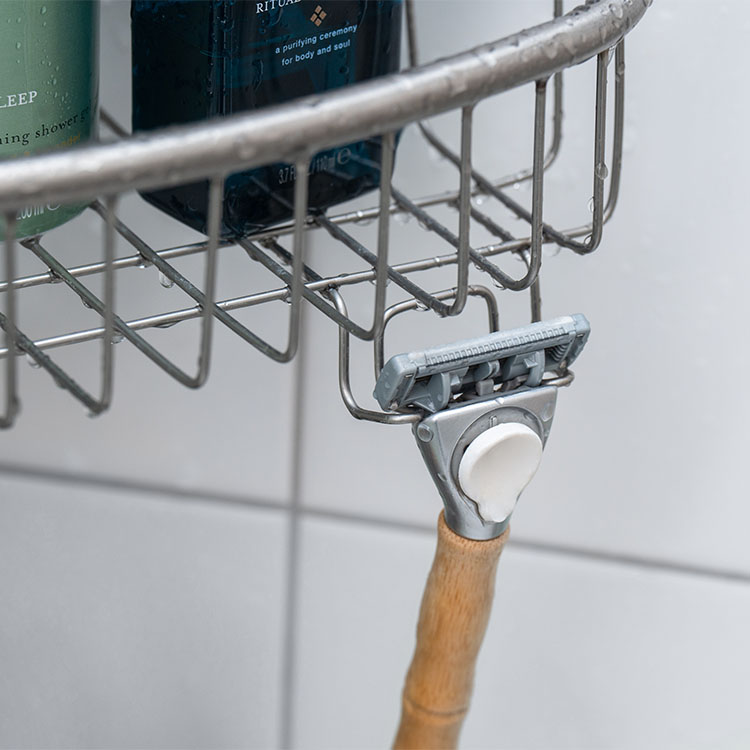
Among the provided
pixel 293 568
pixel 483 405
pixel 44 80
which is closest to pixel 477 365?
pixel 483 405

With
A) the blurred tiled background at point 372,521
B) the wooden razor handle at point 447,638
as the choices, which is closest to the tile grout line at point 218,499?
the blurred tiled background at point 372,521

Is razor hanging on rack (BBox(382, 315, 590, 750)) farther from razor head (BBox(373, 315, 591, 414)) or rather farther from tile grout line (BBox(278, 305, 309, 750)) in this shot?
tile grout line (BBox(278, 305, 309, 750))

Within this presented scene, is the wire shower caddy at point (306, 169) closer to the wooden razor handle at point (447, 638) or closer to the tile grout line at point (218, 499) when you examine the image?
the wooden razor handle at point (447, 638)

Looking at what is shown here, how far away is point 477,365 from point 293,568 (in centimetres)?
25

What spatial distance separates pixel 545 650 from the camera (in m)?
0.53

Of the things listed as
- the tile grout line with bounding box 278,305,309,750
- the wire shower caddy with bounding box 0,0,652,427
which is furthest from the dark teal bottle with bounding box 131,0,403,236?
the tile grout line with bounding box 278,305,309,750

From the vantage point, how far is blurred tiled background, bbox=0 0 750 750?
0.46 meters

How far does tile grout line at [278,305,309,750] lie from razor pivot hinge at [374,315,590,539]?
0.17 meters

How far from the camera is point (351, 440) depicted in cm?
51

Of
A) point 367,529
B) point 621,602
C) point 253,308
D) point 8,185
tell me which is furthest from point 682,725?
point 8,185

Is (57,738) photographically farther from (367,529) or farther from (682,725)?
(682,725)

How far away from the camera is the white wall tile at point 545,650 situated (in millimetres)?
513

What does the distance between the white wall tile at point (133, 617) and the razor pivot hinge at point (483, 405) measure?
214 mm

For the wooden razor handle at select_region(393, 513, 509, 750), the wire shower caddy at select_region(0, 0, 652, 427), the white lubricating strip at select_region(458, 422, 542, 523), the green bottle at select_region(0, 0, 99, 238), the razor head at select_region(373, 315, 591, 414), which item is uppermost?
the green bottle at select_region(0, 0, 99, 238)
